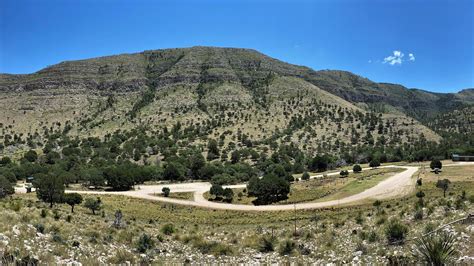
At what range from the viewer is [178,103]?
435 ft

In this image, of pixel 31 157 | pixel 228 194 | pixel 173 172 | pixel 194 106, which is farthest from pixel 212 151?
pixel 31 157

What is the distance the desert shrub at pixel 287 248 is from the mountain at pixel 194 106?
85.5 meters

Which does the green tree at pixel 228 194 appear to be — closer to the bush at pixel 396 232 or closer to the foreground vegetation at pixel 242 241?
the foreground vegetation at pixel 242 241

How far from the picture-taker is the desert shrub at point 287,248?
17.9 metres

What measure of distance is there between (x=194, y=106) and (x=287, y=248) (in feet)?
378

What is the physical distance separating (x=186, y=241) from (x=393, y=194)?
37.0m

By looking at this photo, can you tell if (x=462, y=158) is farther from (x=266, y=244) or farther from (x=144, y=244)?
(x=144, y=244)

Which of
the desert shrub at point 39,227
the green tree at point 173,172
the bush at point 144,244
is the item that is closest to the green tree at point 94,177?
the green tree at point 173,172

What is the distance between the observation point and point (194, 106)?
131 meters

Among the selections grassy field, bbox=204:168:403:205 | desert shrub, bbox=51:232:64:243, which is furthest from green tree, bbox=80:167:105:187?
desert shrub, bbox=51:232:64:243

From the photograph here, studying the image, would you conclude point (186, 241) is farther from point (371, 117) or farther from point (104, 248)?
point (371, 117)

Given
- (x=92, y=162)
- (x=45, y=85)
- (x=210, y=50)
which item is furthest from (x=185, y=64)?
(x=92, y=162)

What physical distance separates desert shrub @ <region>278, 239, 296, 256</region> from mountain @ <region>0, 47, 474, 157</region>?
85547 millimetres

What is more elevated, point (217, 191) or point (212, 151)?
point (212, 151)
